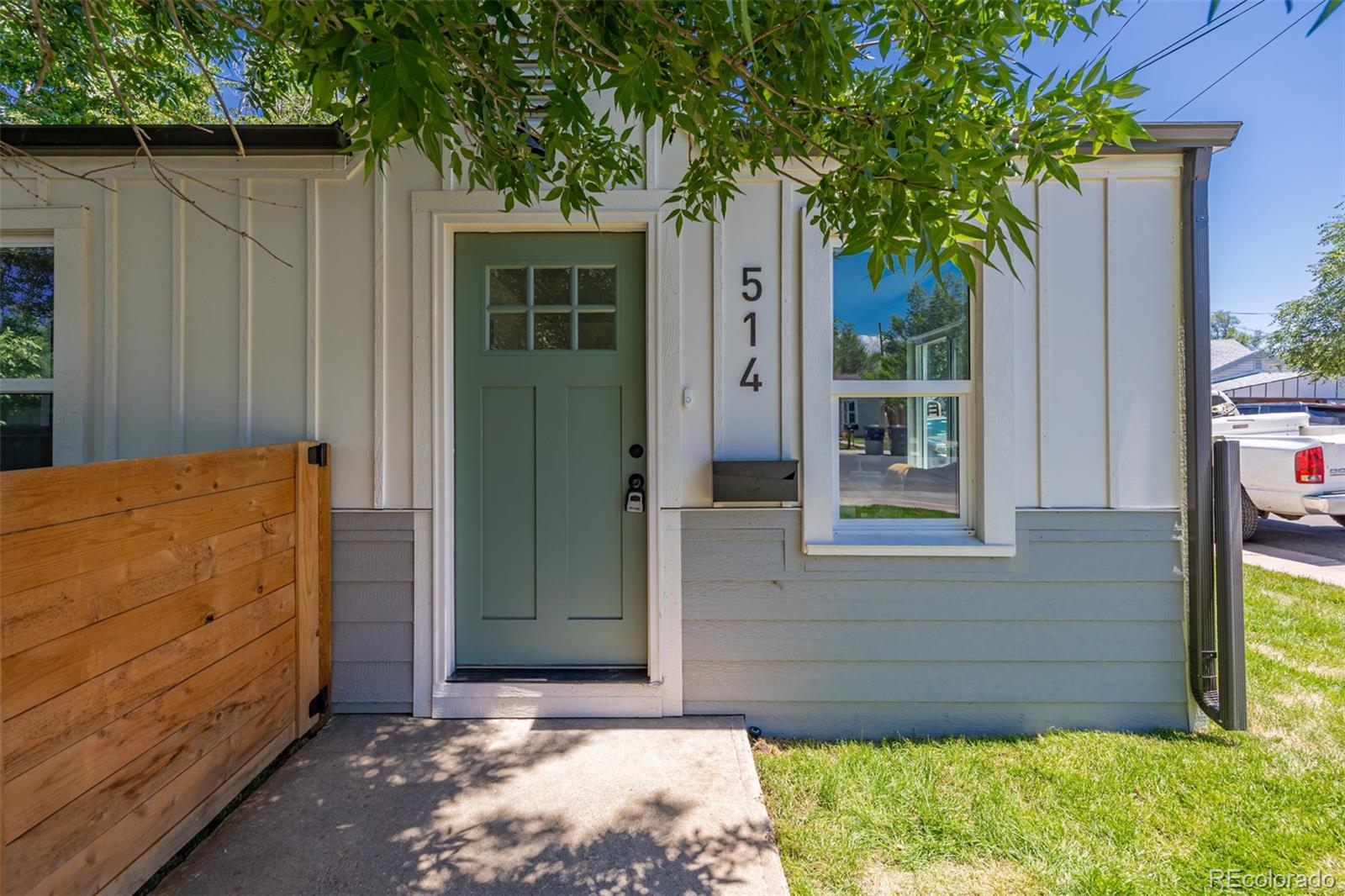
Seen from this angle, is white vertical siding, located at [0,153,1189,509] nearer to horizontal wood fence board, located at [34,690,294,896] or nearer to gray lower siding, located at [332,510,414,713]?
gray lower siding, located at [332,510,414,713]

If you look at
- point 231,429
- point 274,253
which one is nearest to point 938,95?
point 274,253

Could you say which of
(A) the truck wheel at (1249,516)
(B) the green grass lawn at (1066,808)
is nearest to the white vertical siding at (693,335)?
(B) the green grass lawn at (1066,808)

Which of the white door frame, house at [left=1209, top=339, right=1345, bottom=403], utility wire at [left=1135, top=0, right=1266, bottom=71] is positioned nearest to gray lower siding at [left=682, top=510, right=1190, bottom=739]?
the white door frame

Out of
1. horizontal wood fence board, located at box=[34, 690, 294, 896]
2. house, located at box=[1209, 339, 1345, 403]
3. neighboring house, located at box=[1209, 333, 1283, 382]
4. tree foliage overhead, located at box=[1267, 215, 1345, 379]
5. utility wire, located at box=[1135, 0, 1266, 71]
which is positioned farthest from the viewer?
neighboring house, located at box=[1209, 333, 1283, 382]

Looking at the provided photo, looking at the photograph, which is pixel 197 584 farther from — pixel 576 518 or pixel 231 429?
pixel 576 518

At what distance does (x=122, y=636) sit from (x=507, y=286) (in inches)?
72.3

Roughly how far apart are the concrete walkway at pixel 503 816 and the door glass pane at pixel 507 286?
1.91 m

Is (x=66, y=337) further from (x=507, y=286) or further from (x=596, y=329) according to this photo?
(x=596, y=329)

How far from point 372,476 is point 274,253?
1083mm

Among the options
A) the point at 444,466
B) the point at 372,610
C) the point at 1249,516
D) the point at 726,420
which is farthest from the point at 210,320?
the point at 1249,516

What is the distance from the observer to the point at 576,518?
8.52 feet

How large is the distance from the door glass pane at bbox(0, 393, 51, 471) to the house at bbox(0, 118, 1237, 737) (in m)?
0.01

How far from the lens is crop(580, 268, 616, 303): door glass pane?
2611mm

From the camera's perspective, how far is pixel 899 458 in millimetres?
2609
